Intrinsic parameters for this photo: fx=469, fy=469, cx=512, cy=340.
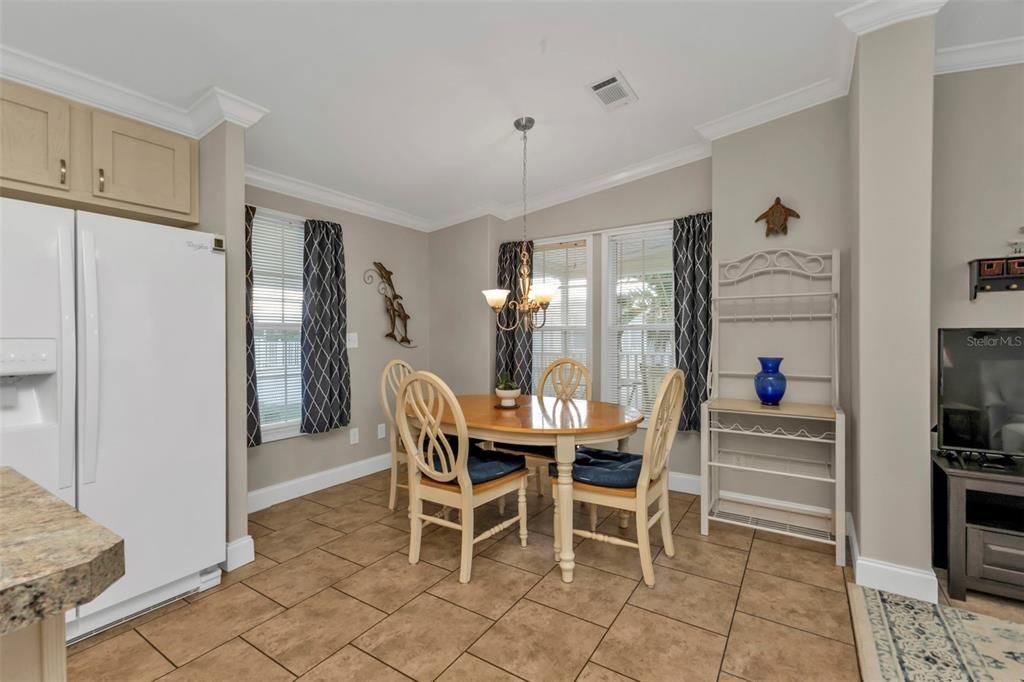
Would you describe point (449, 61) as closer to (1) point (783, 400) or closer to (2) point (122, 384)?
(2) point (122, 384)

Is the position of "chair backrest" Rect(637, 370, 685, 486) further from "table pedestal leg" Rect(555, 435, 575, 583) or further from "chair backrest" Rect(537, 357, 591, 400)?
A: "chair backrest" Rect(537, 357, 591, 400)

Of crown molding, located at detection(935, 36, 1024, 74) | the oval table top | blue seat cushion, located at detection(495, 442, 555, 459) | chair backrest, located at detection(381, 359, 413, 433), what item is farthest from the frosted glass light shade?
crown molding, located at detection(935, 36, 1024, 74)

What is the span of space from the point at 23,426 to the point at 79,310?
1.58ft

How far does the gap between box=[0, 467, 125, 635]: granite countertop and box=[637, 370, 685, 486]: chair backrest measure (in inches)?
77.6

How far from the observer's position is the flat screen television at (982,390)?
7.17 ft

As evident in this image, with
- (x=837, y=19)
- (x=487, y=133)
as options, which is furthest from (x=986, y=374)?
(x=487, y=133)

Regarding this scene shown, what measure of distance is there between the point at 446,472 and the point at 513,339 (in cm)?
208

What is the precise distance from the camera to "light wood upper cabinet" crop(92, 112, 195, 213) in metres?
2.25

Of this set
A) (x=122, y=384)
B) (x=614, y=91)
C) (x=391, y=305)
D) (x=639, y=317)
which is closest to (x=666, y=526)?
(x=639, y=317)

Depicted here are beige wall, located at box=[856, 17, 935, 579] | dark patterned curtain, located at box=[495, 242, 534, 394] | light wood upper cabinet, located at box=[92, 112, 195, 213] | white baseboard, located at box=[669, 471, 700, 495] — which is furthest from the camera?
dark patterned curtain, located at box=[495, 242, 534, 394]

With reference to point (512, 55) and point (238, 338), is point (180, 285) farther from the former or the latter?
point (512, 55)

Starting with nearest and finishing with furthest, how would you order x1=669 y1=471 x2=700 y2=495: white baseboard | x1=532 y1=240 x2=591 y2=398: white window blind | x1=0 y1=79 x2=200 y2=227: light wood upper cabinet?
x1=0 y1=79 x2=200 y2=227: light wood upper cabinet
x1=669 y1=471 x2=700 y2=495: white baseboard
x1=532 y1=240 x2=591 y2=398: white window blind

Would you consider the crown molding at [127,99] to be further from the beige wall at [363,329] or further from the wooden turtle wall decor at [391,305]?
the wooden turtle wall decor at [391,305]

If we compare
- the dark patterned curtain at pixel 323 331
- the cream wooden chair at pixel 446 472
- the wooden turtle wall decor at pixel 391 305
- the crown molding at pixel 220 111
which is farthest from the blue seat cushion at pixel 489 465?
the crown molding at pixel 220 111
